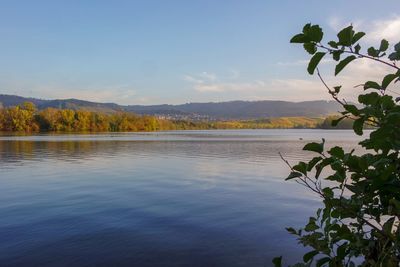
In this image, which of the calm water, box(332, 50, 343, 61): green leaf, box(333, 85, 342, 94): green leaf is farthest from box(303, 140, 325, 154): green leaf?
the calm water

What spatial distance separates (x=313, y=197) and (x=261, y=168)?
14.7 m

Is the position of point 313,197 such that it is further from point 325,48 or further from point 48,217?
point 325,48

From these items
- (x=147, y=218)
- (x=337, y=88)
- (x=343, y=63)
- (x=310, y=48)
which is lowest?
(x=147, y=218)

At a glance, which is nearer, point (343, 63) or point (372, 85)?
point (343, 63)

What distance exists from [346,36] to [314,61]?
244 mm

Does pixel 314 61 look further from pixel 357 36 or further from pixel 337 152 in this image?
pixel 337 152

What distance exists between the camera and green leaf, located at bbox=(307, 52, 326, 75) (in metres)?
2.19

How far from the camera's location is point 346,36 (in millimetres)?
2184

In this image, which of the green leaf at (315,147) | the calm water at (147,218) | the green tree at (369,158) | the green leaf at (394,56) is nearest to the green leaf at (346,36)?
the green tree at (369,158)

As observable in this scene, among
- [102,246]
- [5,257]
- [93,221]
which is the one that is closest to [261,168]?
[93,221]

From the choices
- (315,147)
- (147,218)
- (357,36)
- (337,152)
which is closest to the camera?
(357,36)

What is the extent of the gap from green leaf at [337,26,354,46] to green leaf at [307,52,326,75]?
0.51ft

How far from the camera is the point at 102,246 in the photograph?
1288cm

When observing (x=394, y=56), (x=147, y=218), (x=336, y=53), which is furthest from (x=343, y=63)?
(x=147, y=218)
